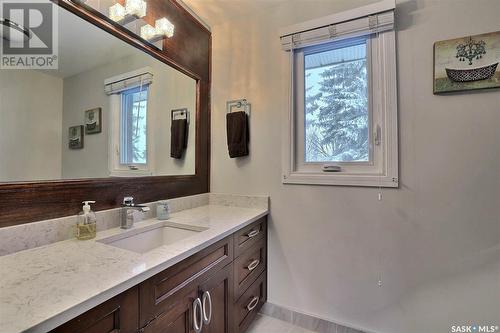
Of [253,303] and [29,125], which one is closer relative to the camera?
[29,125]

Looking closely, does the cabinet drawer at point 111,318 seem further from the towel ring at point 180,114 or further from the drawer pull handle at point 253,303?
the towel ring at point 180,114

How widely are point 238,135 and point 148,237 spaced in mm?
922

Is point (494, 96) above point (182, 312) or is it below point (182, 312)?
above

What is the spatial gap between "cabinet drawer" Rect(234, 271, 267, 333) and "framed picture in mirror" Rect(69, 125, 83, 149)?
115cm

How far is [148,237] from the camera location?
1.22 metres

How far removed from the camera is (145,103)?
141cm

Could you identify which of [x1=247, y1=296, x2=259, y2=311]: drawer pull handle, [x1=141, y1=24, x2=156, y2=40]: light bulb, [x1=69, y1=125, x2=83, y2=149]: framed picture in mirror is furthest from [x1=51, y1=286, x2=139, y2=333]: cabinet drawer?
[x1=141, y1=24, x2=156, y2=40]: light bulb

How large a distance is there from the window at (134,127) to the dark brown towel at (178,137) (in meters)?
0.22

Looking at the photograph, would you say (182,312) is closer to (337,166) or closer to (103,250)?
(103,250)

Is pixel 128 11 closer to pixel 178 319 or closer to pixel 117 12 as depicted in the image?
pixel 117 12

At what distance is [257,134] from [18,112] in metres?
1.29

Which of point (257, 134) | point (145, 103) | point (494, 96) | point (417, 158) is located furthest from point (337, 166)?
point (145, 103)

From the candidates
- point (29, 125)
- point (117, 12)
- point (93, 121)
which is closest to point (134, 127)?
point (93, 121)

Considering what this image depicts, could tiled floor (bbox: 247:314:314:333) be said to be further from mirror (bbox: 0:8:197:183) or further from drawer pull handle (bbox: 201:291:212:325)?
mirror (bbox: 0:8:197:183)
